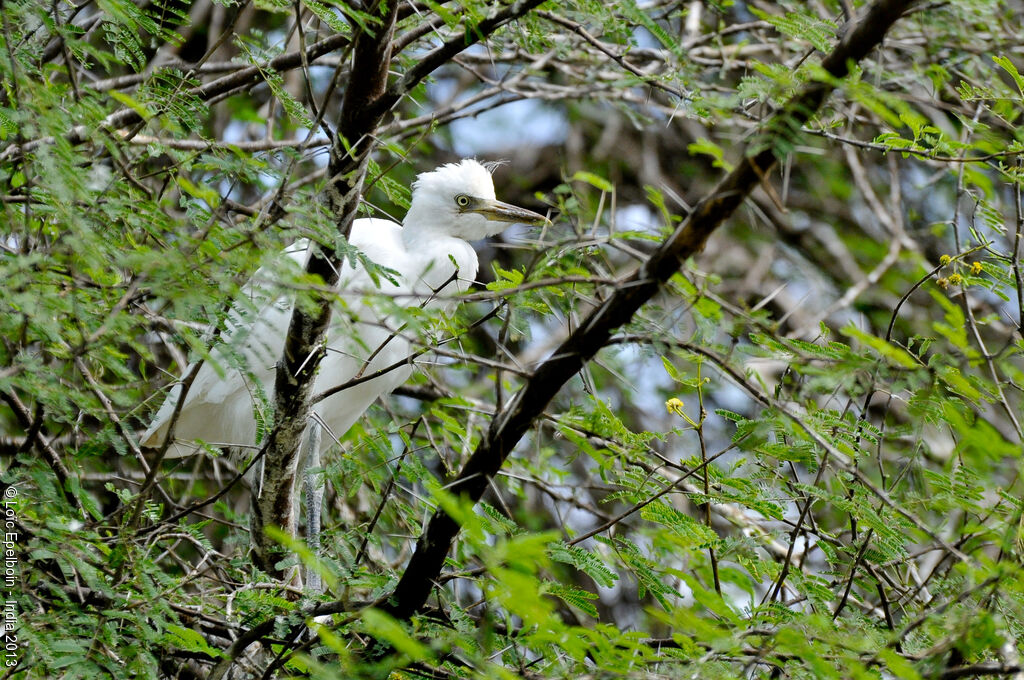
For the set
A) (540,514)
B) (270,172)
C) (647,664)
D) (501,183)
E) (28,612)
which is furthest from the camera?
(501,183)

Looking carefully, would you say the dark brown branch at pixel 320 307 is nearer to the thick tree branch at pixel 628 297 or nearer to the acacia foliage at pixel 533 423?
the acacia foliage at pixel 533 423

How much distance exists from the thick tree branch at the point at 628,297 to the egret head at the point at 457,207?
1.51 metres

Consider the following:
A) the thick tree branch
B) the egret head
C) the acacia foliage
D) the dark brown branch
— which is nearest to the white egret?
the egret head

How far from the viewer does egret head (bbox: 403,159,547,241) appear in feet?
10.1

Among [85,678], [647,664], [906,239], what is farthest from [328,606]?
[906,239]

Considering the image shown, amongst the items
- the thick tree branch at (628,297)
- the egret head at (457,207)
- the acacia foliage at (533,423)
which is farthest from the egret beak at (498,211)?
the thick tree branch at (628,297)

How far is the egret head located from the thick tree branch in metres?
1.51

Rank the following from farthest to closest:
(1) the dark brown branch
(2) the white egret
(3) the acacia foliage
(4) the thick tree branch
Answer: (2) the white egret, (1) the dark brown branch, (3) the acacia foliage, (4) the thick tree branch

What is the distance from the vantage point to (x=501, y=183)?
18.1ft

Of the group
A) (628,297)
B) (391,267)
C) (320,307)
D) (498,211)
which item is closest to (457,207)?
(498,211)

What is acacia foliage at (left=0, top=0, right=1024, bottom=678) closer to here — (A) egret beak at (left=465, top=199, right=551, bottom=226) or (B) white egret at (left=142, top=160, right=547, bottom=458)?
(B) white egret at (left=142, top=160, right=547, bottom=458)

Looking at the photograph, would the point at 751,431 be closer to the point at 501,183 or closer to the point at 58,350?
the point at 58,350

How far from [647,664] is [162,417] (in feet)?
5.73

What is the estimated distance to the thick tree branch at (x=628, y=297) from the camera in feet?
4.45
